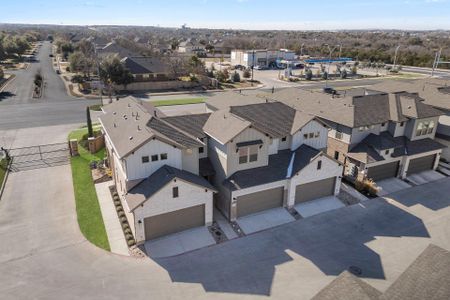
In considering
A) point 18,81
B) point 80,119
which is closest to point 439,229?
point 80,119

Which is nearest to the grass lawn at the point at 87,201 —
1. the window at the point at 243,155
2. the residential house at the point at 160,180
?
the residential house at the point at 160,180

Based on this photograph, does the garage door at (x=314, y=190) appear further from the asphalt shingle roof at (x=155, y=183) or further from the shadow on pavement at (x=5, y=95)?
the shadow on pavement at (x=5, y=95)

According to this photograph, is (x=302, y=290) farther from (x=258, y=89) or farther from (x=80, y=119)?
(x=258, y=89)

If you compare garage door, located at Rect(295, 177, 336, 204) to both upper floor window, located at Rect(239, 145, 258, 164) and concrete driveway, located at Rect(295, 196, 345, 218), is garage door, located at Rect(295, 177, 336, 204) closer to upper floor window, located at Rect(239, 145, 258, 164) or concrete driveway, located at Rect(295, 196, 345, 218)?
concrete driveway, located at Rect(295, 196, 345, 218)

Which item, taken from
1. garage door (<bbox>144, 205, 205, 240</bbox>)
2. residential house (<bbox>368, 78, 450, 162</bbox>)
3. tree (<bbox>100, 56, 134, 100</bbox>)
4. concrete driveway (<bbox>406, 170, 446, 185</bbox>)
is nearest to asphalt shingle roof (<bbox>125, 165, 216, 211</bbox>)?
garage door (<bbox>144, 205, 205, 240</bbox>)

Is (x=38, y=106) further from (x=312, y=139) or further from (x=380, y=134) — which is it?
(x=380, y=134)

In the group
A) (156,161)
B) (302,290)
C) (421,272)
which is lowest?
(302,290)

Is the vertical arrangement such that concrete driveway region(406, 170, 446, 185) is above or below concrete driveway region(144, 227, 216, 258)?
above
